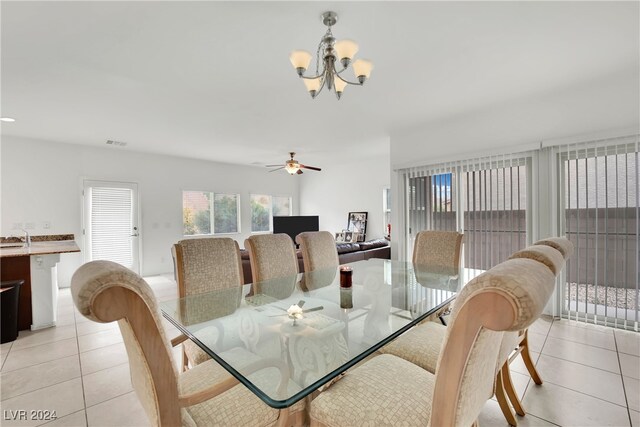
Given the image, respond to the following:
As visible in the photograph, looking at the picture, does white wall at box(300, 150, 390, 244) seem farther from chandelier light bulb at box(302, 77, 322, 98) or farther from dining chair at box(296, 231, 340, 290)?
chandelier light bulb at box(302, 77, 322, 98)

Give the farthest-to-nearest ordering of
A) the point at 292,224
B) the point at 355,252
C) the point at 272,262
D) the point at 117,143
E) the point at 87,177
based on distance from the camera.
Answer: the point at 292,224 → the point at 87,177 → the point at 117,143 → the point at 355,252 → the point at 272,262

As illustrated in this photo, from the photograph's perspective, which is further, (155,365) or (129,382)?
(129,382)

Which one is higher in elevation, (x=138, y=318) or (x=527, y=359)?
(x=138, y=318)

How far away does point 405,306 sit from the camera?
1.80 m

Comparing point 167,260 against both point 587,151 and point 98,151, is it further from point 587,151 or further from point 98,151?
point 587,151

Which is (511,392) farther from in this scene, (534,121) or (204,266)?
(534,121)

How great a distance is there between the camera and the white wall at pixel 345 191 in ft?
21.6

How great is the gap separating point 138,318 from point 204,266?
133 centimetres

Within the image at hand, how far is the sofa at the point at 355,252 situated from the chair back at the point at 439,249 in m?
A: 1.34

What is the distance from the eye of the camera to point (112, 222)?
543 cm

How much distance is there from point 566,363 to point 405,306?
1.58m

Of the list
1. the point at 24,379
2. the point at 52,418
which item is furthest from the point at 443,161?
the point at 24,379

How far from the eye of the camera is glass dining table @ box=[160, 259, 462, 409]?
1.07m

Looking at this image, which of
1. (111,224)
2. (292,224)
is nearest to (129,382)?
(111,224)
